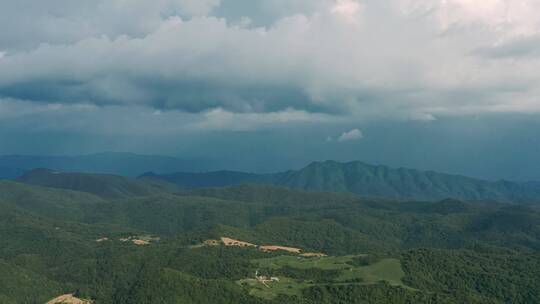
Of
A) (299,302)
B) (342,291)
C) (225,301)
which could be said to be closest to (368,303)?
(342,291)

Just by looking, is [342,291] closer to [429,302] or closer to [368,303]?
[368,303]

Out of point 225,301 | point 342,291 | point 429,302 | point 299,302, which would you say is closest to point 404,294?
point 429,302

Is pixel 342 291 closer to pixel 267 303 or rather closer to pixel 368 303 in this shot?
pixel 368 303

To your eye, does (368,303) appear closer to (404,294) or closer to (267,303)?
(404,294)

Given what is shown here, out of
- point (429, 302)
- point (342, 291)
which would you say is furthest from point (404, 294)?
point (342, 291)

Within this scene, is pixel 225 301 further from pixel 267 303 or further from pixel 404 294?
pixel 404 294
